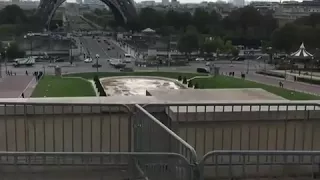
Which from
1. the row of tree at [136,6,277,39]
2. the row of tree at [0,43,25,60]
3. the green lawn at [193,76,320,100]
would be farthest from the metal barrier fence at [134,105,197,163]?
the row of tree at [136,6,277,39]

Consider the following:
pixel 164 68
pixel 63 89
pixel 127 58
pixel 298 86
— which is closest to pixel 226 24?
pixel 127 58

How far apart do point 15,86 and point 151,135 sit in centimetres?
2356

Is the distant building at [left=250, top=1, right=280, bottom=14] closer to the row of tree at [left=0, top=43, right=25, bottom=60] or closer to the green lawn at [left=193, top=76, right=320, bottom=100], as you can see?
the row of tree at [left=0, top=43, right=25, bottom=60]

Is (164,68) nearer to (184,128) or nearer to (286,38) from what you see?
(286,38)

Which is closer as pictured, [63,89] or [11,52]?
[63,89]

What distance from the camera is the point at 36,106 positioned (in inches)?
208

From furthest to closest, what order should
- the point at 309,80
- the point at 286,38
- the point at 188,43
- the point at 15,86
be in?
the point at 188,43
the point at 286,38
the point at 309,80
the point at 15,86

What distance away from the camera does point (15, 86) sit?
2675 centimetres

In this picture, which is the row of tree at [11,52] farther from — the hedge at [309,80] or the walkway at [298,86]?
the hedge at [309,80]

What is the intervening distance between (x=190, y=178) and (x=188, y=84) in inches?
949

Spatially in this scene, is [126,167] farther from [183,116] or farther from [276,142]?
[276,142]

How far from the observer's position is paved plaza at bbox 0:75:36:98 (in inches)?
919

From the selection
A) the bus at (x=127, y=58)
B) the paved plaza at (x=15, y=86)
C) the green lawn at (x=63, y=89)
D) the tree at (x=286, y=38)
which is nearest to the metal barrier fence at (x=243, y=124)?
the green lawn at (x=63, y=89)

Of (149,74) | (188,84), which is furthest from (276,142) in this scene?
(149,74)
